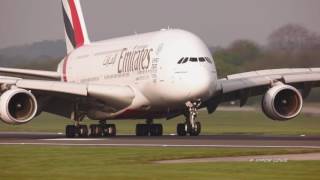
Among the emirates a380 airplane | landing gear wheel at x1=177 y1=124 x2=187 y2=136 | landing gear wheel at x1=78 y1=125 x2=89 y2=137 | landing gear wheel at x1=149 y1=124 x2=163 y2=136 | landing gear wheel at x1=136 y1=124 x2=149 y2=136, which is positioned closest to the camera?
the emirates a380 airplane

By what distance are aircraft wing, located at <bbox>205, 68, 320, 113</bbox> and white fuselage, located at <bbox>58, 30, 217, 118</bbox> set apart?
2.35 m

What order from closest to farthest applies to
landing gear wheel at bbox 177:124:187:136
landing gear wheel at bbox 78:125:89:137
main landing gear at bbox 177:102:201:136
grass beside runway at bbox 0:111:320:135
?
main landing gear at bbox 177:102:201:136 → landing gear wheel at bbox 177:124:187:136 → landing gear wheel at bbox 78:125:89:137 → grass beside runway at bbox 0:111:320:135

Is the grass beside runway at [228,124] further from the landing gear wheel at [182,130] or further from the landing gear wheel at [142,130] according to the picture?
the landing gear wheel at [182,130]

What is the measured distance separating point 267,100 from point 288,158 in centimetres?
1682

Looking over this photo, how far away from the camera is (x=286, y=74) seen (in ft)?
153

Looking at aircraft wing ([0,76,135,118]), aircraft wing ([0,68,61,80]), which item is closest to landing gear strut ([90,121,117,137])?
aircraft wing ([0,76,135,118])

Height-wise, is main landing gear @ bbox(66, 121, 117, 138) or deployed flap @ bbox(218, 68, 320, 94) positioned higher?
deployed flap @ bbox(218, 68, 320, 94)

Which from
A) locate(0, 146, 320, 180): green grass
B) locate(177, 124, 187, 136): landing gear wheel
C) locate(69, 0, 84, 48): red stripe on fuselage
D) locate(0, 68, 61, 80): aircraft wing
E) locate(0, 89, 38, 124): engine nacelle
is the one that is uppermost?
locate(69, 0, 84, 48): red stripe on fuselage

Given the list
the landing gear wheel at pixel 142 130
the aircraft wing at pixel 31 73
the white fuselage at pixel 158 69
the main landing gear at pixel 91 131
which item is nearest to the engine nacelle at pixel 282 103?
the white fuselage at pixel 158 69

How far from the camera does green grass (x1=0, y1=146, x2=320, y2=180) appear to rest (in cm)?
2316

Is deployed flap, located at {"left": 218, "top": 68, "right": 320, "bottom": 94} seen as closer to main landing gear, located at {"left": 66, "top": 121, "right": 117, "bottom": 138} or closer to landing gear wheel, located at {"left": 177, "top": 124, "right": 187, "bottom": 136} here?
landing gear wheel, located at {"left": 177, "top": 124, "right": 187, "bottom": 136}

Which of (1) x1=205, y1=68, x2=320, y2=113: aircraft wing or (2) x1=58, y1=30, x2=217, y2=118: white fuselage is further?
(1) x1=205, y1=68, x2=320, y2=113: aircraft wing

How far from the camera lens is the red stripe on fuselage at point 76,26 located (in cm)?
5472

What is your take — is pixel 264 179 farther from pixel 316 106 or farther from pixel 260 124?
pixel 260 124
